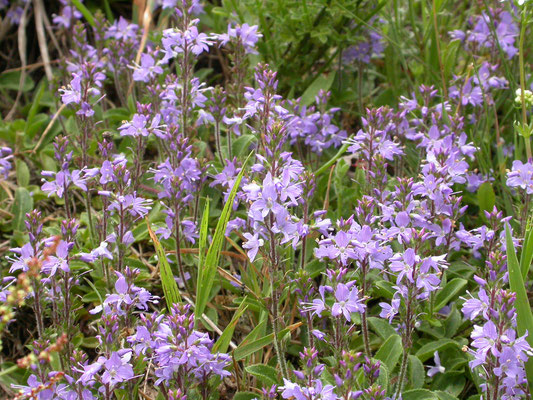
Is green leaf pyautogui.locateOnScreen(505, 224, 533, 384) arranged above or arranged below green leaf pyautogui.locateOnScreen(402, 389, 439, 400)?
above

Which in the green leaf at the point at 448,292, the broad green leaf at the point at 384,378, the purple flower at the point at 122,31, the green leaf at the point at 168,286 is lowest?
the broad green leaf at the point at 384,378

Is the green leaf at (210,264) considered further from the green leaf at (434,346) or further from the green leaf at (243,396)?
the green leaf at (434,346)

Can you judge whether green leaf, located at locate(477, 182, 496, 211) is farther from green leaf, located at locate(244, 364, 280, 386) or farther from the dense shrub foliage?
green leaf, located at locate(244, 364, 280, 386)

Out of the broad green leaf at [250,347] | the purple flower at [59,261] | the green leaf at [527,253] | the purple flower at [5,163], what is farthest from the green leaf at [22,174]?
the green leaf at [527,253]

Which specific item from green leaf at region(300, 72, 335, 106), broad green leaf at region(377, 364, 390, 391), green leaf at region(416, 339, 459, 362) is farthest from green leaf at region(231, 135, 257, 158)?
broad green leaf at region(377, 364, 390, 391)

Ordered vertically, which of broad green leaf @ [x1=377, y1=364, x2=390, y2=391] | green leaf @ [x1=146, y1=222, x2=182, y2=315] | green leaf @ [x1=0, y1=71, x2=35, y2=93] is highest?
green leaf @ [x1=0, y1=71, x2=35, y2=93]

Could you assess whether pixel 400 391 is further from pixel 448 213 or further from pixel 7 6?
pixel 7 6
